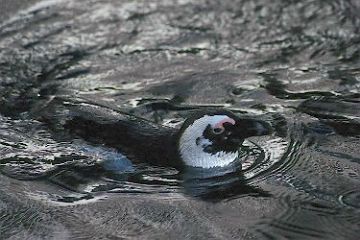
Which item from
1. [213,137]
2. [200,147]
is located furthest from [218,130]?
[200,147]

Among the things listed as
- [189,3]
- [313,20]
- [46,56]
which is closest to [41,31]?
[46,56]

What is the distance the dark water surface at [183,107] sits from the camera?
17.4 ft

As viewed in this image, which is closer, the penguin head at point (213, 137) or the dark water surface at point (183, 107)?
the dark water surface at point (183, 107)

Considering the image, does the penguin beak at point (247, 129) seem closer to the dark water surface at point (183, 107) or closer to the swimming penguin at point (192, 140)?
the swimming penguin at point (192, 140)

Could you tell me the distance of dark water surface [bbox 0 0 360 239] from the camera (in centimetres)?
529

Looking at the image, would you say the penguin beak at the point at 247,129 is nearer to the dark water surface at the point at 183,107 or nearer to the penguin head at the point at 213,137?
the penguin head at the point at 213,137

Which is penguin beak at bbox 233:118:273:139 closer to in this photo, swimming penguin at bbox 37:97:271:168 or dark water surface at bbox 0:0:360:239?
swimming penguin at bbox 37:97:271:168

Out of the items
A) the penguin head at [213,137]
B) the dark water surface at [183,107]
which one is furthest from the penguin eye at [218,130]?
the dark water surface at [183,107]

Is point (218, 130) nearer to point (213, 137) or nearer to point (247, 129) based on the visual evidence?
point (213, 137)

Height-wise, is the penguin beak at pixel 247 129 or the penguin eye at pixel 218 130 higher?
the penguin eye at pixel 218 130

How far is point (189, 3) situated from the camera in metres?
9.40

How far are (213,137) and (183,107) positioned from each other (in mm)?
1122

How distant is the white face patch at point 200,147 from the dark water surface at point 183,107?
0.27 feet

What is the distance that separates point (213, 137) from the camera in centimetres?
589
